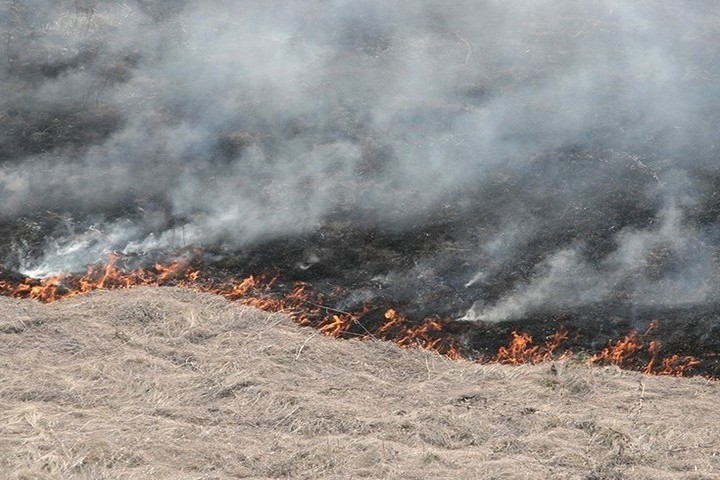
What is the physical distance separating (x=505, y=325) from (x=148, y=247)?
13.7 feet

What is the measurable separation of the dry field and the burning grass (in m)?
0.34

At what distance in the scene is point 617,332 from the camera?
9.69 meters

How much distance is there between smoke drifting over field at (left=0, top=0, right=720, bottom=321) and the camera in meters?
10.6

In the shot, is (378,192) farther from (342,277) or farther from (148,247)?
(148,247)

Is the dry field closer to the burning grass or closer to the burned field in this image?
the burning grass

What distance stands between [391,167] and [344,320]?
285 cm

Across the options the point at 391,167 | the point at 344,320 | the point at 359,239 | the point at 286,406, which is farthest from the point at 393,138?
the point at 286,406

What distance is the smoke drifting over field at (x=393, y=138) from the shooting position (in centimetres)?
1056

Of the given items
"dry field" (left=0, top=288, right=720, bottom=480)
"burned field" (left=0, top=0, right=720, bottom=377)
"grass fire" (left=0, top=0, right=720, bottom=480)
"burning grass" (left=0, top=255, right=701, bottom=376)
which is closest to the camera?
"dry field" (left=0, top=288, right=720, bottom=480)

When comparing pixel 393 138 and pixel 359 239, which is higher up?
pixel 393 138

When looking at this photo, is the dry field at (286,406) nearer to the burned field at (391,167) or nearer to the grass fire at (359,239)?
the grass fire at (359,239)

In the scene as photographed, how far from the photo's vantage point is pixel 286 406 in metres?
7.90

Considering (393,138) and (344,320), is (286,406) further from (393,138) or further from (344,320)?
(393,138)

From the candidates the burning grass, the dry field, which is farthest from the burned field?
the dry field
